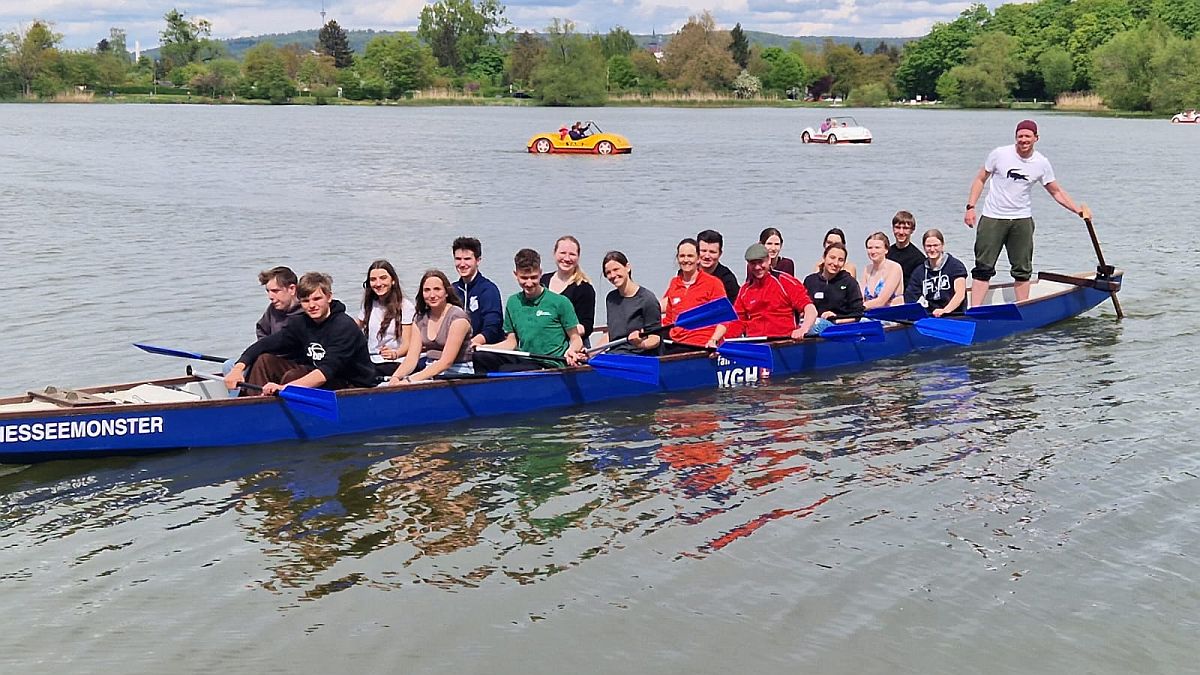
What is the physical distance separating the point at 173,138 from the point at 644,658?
55.1m

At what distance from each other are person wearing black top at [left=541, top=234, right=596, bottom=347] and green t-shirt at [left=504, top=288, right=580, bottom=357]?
17cm

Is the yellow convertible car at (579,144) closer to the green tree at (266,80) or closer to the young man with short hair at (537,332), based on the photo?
the young man with short hair at (537,332)

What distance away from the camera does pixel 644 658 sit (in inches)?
259

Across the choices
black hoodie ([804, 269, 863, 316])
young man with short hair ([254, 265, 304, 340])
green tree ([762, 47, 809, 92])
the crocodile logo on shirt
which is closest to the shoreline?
green tree ([762, 47, 809, 92])

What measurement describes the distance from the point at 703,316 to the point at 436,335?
2.34m

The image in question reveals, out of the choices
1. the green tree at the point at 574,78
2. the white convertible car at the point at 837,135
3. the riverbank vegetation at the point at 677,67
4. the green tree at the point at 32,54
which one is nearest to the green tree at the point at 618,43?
the riverbank vegetation at the point at 677,67

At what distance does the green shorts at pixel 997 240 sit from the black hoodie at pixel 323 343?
24.2ft

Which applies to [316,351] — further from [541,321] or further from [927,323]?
[927,323]

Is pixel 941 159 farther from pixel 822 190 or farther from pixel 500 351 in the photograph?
pixel 500 351

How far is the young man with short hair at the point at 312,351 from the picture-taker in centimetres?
971

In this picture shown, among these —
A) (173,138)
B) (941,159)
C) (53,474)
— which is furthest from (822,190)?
(173,138)

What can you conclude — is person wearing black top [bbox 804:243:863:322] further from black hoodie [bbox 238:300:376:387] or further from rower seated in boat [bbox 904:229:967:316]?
black hoodie [bbox 238:300:376:387]

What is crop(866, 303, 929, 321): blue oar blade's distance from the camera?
13.5 m

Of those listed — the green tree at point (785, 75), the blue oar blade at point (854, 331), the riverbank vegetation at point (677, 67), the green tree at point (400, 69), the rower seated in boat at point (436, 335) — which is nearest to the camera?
the rower seated in boat at point (436, 335)
